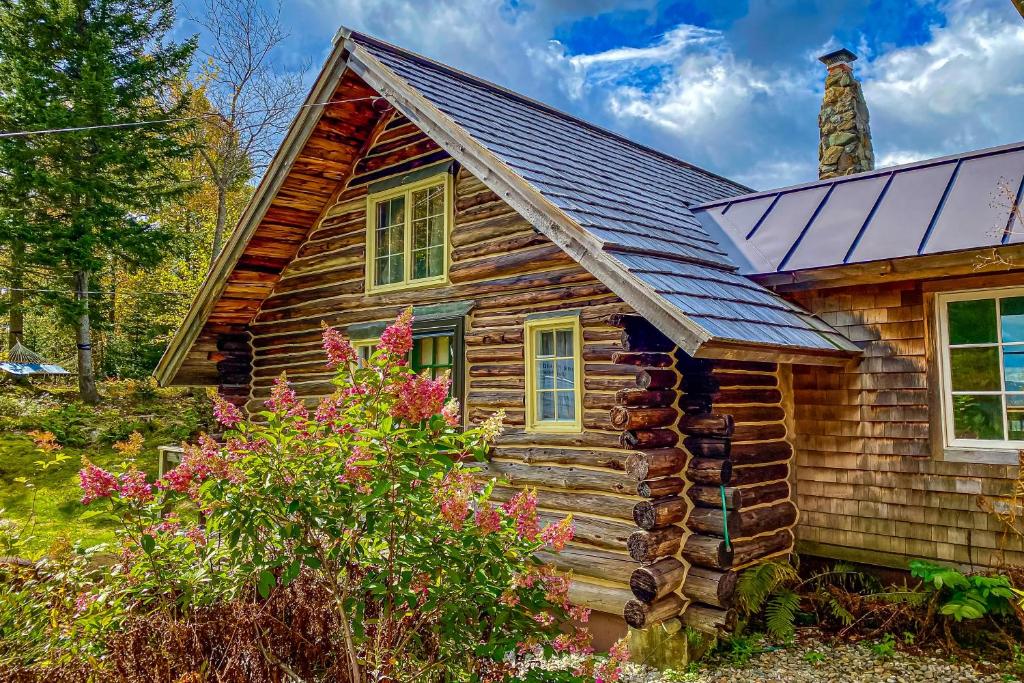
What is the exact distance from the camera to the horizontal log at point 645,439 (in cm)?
623

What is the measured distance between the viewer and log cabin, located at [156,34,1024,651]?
20.7 feet

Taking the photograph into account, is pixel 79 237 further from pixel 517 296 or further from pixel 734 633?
pixel 734 633

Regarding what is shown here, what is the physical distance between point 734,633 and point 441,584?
155 inches

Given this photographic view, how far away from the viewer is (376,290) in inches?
376

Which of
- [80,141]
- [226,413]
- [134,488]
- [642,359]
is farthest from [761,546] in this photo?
[80,141]

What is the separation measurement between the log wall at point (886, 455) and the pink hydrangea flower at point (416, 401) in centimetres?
518

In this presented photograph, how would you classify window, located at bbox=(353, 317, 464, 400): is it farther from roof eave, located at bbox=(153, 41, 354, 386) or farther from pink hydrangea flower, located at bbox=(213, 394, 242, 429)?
pink hydrangea flower, located at bbox=(213, 394, 242, 429)

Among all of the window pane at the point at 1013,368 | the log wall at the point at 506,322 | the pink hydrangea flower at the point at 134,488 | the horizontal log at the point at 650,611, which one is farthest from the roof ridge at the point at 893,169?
the pink hydrangea flower at the point at 134,488

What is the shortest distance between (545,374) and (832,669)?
3631 mm

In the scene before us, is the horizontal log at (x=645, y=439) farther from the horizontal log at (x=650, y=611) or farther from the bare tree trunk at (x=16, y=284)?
the bare tree trunk at (x=16, y=284)

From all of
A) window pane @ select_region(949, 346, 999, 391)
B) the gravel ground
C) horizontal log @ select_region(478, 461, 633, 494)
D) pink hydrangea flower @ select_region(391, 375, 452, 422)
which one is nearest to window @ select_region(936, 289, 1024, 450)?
window pane @ select_region(949, 346, 999, 391)

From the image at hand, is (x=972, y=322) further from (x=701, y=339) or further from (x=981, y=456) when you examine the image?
(x=701, y=339)

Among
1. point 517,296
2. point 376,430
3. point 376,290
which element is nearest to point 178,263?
point 376,290

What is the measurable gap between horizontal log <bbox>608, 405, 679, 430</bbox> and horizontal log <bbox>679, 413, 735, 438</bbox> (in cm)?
15
